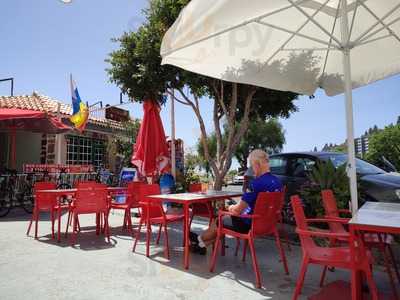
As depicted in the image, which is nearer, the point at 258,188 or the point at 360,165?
the point at 258,188

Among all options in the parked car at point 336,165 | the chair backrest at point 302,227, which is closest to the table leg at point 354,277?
the chair backrest at point 302,227

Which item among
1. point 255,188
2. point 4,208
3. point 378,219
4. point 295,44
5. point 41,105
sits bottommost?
point 4,208

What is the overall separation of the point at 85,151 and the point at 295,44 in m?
13.5

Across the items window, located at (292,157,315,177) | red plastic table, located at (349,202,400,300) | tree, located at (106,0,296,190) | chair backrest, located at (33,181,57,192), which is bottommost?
red plastic table, located at (349,202,400,300)

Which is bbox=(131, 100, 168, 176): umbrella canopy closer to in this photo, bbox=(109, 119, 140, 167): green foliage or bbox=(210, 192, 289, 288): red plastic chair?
bbox=(210, 192, 289, 288): red plastic chair

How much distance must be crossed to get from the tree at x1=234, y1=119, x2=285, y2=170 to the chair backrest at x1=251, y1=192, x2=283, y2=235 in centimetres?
3526

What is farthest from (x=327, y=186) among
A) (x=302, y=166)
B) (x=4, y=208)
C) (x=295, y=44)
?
(x=4, y=208)

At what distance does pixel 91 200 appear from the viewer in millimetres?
5805

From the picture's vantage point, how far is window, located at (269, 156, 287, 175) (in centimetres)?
748

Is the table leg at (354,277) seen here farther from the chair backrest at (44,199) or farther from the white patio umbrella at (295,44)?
the chair backrest at (44,199)

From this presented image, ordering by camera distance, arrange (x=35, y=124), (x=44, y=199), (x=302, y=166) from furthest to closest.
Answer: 1. (x=35, y=124)
2. (x=302, y=166)
3. (x=44, y=199)

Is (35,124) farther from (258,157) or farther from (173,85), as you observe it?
(258,157)

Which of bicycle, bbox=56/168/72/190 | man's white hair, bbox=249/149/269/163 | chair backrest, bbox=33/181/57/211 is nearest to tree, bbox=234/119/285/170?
bicycle, bbox=56/168/72/190

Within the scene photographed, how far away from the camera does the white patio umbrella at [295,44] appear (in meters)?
3.44
